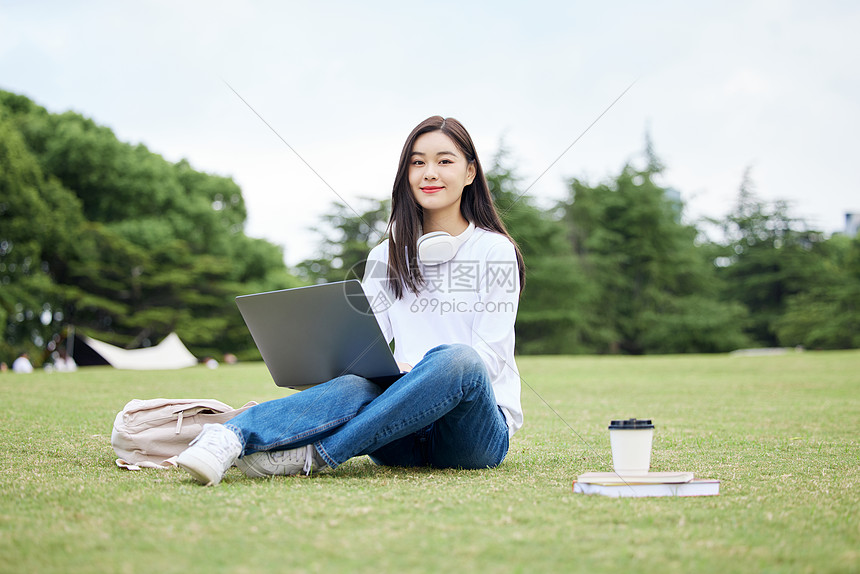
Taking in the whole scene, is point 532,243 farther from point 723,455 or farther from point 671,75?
point 723,455

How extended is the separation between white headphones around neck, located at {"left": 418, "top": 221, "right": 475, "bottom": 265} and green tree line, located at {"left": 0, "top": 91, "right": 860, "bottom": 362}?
15474 mm

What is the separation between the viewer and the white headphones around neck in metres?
2.51

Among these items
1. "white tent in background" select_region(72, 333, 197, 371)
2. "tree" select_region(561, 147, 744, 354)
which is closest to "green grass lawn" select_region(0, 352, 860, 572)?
"white tent in background" select_region(72, 333, 197, 371)

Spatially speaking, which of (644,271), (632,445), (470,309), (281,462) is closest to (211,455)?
(281,462)

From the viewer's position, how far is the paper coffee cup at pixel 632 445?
206 cm

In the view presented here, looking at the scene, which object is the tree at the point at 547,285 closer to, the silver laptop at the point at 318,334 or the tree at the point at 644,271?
the tree at the point at 644,271

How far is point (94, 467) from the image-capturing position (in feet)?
8.05

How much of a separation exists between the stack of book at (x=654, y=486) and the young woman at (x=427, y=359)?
0.44m

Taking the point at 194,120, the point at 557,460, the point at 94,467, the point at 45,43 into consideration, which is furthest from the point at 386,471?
the point at 45,43

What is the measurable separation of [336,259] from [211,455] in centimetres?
2599

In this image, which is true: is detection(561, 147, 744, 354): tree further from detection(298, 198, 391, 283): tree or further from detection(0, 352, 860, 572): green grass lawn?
detection(0, 352, 860, 572): green grass lawn

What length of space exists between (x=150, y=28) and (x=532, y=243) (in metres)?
24.7

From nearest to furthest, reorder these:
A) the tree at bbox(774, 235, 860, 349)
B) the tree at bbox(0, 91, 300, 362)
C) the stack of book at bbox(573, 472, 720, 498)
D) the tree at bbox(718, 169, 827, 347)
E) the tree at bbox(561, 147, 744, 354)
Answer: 1. the stack of book at bbox(573, 472, 720, 498)
2. the tree at bbox(0, 91, 300, 362)
3. the tree at bbox(774, 235, 860, 349)
4. the tree at bbox(561, 147, 744, 354)
5. the tree at bbox(718, 169, 827, 347)

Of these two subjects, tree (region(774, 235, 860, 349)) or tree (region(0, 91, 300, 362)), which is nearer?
tree (region(0, 91, 300, 362))
